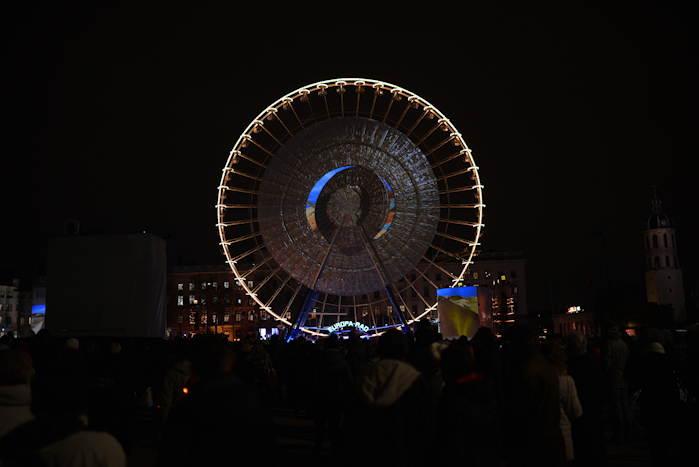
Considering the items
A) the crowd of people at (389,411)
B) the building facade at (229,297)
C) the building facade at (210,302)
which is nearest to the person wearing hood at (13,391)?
the crowd of people at (389,411)

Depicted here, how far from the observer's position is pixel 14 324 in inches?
5610

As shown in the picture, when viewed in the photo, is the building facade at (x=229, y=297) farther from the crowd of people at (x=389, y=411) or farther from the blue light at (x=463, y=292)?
the crowd of people at (x=389, y=411)

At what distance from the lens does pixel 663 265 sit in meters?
130

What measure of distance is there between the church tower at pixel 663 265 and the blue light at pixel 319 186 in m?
104

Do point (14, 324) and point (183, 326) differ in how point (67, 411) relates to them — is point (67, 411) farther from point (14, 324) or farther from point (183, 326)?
point (14, 324)

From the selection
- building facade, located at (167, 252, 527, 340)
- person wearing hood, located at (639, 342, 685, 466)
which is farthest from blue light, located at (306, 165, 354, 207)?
building facade, located at (167, 252, 527, 340)

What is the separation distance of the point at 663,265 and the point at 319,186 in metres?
108

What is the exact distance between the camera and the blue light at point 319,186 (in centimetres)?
3881

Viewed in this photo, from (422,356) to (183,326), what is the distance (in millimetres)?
121871

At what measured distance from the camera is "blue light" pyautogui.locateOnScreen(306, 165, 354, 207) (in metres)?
38.8

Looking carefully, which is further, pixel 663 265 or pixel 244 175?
pixel 663 265

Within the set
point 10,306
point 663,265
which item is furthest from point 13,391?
point 10,306

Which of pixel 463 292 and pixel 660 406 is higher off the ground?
pixel 463 292

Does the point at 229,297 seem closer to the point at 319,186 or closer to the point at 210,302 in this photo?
the point at 210,302
